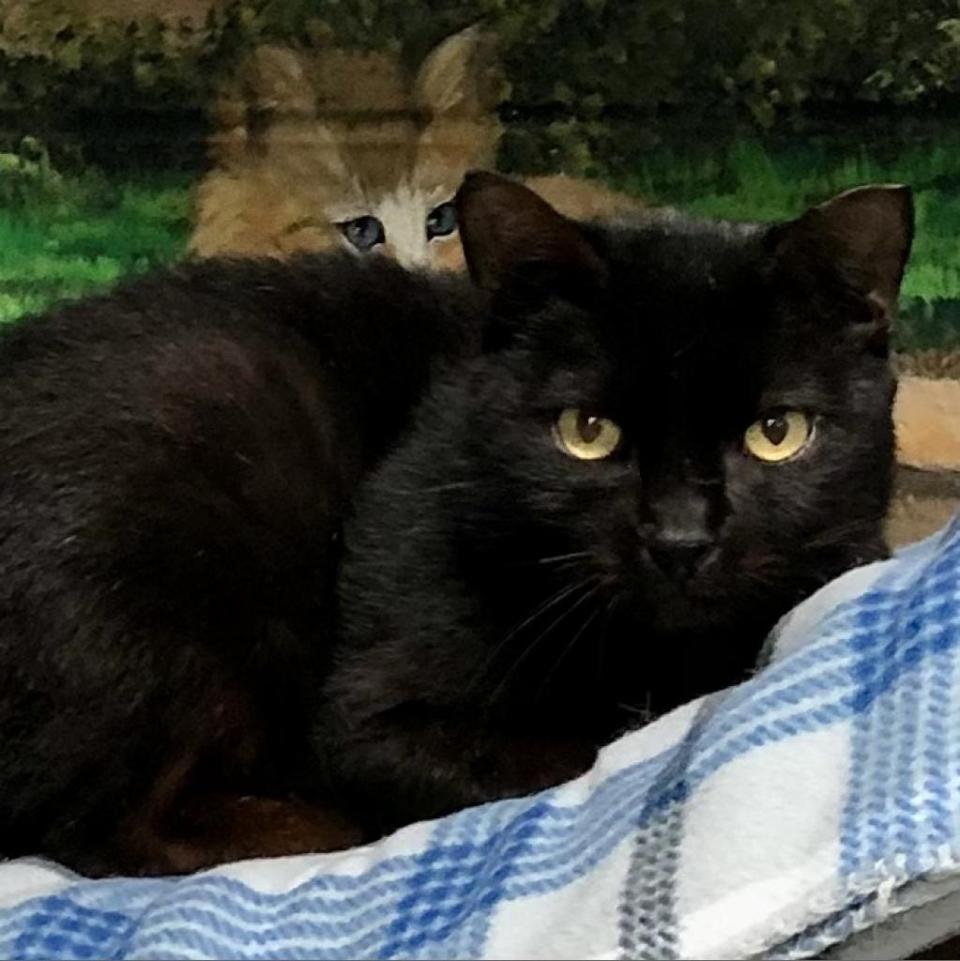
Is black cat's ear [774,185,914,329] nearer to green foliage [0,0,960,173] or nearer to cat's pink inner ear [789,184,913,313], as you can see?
cat's pink inner ear [789,184,913,313]

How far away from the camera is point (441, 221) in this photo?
1678 millimetres

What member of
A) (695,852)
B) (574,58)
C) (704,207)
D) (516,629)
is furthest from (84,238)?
(695,852)

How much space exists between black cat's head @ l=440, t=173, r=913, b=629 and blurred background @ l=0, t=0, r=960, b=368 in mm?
458

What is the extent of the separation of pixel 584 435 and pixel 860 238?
0.23m

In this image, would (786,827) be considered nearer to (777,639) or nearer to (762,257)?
(777,639)

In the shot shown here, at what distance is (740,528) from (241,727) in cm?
40

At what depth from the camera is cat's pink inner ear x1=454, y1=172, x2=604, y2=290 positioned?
1.13 meters

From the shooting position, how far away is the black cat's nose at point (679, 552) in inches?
41.1

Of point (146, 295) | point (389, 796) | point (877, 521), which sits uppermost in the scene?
point (146, 295)

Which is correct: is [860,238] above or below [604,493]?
above

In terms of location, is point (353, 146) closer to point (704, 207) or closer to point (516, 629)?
point (704, 207)

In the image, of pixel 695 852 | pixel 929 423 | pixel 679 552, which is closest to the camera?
pixel 695 852

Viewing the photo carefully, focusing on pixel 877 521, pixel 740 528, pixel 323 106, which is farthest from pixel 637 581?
pixel 323 106

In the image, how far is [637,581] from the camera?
3.55 feet
